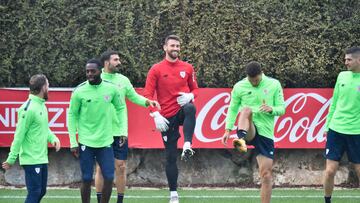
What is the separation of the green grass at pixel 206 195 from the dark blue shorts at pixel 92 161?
283 cm

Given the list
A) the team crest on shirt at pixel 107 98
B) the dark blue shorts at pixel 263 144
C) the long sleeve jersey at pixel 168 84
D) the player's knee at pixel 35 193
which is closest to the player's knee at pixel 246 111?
the dark blue shorts at pixel 263 144

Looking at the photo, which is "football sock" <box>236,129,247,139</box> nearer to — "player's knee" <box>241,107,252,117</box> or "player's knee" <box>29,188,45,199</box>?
"player's knee" <box>241,107,252,117</box>

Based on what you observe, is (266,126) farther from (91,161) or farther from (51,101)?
(51,101)

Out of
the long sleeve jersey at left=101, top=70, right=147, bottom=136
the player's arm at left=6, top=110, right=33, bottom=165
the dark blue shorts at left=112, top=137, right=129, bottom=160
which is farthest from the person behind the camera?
the dark blue shorts at left=112, top=137, right=129, bottom=160

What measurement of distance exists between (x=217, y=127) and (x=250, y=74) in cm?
557

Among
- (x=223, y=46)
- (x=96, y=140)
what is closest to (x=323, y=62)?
(x=223, y=46)

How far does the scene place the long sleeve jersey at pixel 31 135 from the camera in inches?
422

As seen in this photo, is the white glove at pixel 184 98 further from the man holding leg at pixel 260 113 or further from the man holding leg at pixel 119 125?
the man holding leg at pixel 260 113

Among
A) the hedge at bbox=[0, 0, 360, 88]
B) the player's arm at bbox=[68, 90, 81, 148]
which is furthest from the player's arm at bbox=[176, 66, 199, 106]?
the hedge at bbox=[0, 0, 360, 88]

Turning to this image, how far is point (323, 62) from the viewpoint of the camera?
1761 cm

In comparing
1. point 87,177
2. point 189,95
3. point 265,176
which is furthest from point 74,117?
point 265,176

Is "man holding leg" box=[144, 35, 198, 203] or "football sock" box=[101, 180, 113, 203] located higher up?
"man holding leg" box=[144, 35, 198, 203]

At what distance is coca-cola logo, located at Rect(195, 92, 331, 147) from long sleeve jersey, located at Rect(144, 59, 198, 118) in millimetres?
4011

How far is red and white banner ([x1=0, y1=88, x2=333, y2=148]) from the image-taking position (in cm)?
1697
